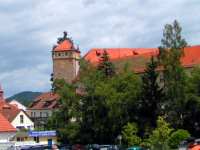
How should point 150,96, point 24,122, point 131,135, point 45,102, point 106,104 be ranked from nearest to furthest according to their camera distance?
point 131,135, point 150,96, point 106,104, point 24,122, point 45,102

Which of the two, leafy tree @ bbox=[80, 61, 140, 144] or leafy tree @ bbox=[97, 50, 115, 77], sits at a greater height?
leafy tree @ bbox=[97, 50, 115, 77]

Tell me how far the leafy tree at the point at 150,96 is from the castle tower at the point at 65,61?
257 ft

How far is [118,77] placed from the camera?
9238 centimetres

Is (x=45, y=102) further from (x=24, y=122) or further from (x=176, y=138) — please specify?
(x=176, y=138)

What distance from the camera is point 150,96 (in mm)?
81688

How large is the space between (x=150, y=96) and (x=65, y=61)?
81131mm

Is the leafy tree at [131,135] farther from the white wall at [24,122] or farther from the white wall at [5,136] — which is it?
the white wall at [24,122]

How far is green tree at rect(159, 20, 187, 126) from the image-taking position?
264ft

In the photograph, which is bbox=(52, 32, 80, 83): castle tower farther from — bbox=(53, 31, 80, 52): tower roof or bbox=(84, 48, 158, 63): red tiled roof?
bbox=(84, 48, 158, 63): red tiled roof

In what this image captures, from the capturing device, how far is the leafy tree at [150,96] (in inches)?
3189

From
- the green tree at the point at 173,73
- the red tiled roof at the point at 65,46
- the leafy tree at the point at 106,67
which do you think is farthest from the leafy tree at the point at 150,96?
the red tiled roof at the point at 65,46

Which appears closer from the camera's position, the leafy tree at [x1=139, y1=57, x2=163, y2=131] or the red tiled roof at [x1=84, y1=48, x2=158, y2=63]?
the leafy tree at [x1=139, y1=57, x2=163, y2=131]

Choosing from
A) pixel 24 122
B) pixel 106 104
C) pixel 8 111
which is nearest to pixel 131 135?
pixel 106 104

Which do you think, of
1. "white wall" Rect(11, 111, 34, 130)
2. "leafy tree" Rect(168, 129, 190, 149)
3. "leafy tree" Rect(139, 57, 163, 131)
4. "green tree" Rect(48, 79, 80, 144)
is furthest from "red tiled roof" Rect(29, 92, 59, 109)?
"leafy tree" Rect(168, 129, 190, 149)
